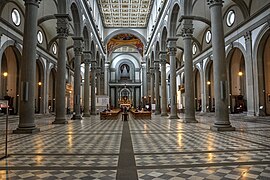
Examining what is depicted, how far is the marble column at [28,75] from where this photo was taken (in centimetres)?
960

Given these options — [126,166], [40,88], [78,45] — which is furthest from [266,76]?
[40,88]

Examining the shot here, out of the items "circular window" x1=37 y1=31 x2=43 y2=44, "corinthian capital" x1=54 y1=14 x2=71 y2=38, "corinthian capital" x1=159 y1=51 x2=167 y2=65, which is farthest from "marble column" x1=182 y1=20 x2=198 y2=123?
"circular window" x1=37 y1=31 x2=43 y2=44

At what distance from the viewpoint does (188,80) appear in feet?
47.9

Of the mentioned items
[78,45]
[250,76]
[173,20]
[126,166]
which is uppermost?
[173,20]

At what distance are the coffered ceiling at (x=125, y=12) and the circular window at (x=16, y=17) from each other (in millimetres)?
13646

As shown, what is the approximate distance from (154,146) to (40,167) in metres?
3.27

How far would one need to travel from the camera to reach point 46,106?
27406 mm

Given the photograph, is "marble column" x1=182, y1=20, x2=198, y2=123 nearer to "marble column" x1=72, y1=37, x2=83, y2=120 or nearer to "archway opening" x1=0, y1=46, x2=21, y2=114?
"marble column" x1=72, y1=37, x2=83, y2=120

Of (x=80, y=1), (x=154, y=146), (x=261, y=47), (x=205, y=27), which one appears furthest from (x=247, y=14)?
(x=154, y=146)

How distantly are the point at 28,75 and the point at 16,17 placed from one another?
1321 cm

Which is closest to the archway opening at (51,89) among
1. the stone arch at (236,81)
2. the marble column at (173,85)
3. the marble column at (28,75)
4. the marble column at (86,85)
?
the marble column at (86,85)

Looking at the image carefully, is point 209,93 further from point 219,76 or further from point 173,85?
point 219,76

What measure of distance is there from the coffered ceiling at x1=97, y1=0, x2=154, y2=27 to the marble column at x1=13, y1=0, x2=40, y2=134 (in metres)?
23.3

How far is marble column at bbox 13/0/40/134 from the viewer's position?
9602 mm
